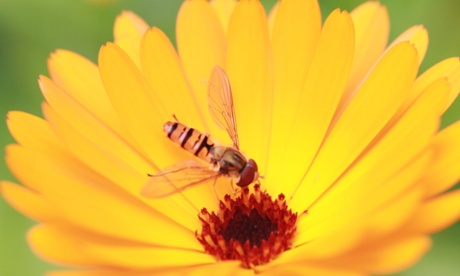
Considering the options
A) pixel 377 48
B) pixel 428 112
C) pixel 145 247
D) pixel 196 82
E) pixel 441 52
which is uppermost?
pixel 441 52

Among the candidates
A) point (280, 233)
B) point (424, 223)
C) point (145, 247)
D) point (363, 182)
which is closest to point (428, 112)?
point (363, 182)

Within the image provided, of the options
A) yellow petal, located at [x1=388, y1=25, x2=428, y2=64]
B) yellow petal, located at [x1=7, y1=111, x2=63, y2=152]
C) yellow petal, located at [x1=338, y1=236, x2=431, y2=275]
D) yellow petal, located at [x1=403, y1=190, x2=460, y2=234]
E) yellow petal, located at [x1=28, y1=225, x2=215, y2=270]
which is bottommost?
yellow petal, located at [x1=28, y1=225, x2=215, y2=270]

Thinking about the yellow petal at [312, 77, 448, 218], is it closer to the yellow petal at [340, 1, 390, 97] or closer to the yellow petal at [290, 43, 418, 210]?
the yellow petal at [290, 43, 418, 210]

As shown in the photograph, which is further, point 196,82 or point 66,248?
point 196,82

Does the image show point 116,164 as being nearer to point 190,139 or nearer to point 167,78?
point 190,139

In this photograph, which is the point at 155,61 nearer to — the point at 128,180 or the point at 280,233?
the point at 128,180

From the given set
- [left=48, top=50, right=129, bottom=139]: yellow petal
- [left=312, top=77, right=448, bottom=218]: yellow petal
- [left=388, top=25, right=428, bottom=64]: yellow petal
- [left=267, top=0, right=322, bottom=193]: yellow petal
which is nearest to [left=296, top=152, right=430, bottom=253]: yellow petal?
[left=312, top=77, right=448, bottom=218]: yellow petal
